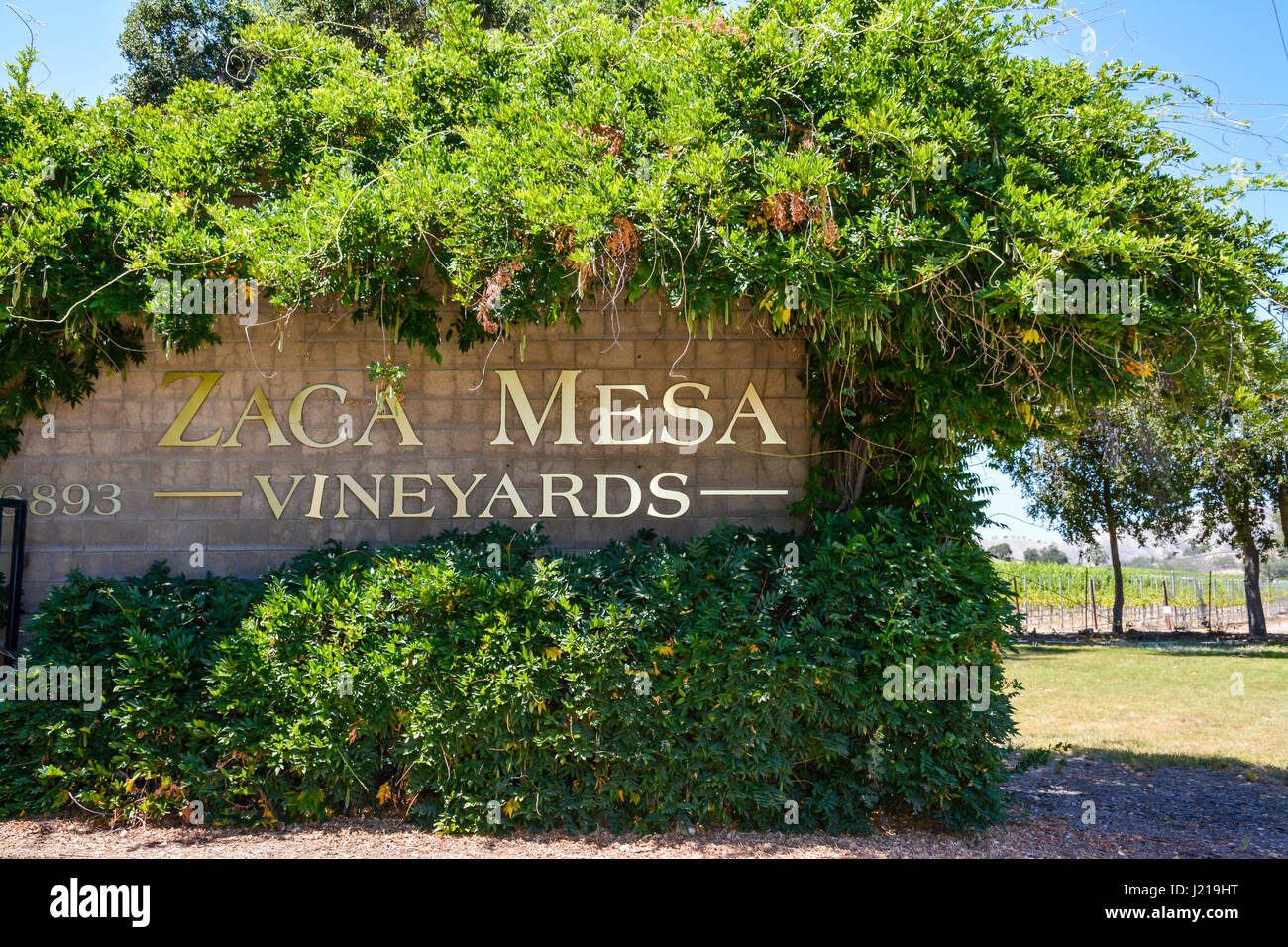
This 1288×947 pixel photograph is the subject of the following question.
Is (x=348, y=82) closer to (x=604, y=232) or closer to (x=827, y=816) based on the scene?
(x=604, y=232)

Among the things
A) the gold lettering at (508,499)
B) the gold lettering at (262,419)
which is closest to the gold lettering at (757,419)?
the gold lettering at (508,499)

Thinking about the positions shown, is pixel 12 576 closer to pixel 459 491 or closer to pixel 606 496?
pixel 459 491

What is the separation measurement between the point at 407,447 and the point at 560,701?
2.25 metres

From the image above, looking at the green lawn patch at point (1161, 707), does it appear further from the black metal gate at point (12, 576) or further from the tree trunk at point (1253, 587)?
the black metal gate at point (12, 576)

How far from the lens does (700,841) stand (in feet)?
16.5

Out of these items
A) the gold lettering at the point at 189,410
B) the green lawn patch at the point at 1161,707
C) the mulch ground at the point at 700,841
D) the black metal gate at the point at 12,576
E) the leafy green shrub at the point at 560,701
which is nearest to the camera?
the mulch ground at the point at 700,841

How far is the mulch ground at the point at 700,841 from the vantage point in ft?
16.0

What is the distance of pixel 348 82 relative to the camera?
6.26 m

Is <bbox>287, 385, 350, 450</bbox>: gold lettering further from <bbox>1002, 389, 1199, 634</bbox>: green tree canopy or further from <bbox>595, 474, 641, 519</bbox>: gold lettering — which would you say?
<bbox>1002, 389, 1199, 634</bbox>: green tree canopy

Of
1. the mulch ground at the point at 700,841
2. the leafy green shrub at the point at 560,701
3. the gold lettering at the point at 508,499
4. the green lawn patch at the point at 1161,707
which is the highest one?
the gold lettering at the point at 508,499

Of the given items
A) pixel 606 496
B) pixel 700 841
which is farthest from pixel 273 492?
pixel 700 841

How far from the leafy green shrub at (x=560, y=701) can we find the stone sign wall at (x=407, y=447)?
2.77 ft
